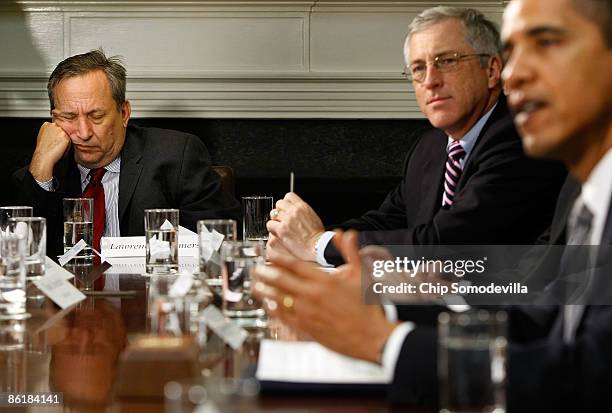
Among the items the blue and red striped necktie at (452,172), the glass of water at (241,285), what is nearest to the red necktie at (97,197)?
the blue and red striped necktie at (452,172)

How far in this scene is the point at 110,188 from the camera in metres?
3.81

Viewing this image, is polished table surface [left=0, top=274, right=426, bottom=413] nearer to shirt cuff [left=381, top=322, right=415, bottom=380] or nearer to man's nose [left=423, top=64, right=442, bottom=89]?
shirt cuff [left=381, top=322, right=415, bottom=380]

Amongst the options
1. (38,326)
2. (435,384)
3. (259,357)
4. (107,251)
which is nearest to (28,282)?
(38,326)

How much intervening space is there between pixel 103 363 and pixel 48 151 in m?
2.24

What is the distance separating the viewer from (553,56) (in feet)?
5.20

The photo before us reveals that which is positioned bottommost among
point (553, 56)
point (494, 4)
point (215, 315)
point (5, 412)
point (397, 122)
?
point (5, 412)

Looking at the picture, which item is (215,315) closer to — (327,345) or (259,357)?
(259,357)

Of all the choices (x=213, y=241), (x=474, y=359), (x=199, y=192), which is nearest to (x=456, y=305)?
(x=213, y=241)

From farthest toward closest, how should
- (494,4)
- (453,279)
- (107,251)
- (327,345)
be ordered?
(494,4) → (107,251) → (453,279) → (327,345)

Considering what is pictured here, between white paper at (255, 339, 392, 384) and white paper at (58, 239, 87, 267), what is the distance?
157cm

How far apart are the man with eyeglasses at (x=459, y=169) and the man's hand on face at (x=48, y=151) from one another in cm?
100

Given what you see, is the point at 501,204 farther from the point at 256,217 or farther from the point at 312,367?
the point at 312,367

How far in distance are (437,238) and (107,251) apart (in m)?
1.03

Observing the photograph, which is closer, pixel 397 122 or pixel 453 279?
pixel 453 279
